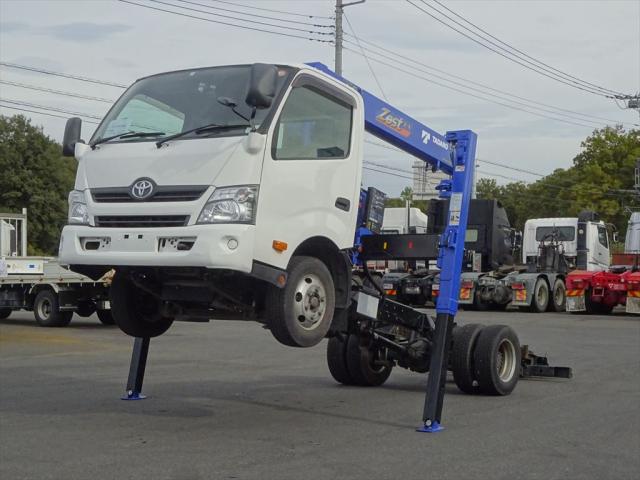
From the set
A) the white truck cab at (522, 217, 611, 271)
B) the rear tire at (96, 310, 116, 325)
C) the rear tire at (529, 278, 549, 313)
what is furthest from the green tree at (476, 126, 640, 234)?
the rear tire at (96, 310, 116, 325)

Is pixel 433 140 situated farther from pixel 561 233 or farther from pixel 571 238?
pixel 571 238

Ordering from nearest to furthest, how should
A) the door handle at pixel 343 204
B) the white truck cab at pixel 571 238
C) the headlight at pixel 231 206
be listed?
the headlight at pixel 231 206 → the door handle at pixel 343 204 → the white truck cab at pixel 571 238

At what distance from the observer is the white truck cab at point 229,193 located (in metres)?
7.19

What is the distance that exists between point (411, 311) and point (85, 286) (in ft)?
43.7

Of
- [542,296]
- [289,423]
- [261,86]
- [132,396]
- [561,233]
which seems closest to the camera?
[261,86]

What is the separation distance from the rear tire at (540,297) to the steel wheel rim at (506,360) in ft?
58.4

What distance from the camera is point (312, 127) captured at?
787 cm

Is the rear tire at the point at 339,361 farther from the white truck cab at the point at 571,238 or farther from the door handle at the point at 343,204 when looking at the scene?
the white truck cab at the point at 571,238

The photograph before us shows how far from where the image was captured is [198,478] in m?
6.62

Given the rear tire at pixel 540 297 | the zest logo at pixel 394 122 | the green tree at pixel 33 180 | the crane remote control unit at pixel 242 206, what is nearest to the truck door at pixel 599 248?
the rear tire at pixel 540 297

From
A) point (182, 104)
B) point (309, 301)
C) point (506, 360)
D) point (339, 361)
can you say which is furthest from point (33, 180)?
point (309, 301)

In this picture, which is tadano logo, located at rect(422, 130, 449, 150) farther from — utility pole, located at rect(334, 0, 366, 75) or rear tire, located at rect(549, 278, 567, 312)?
utility pole, located at rect(334, 0, 366, 75)

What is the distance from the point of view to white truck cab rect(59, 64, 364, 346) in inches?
283

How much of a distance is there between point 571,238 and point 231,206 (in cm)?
2620
